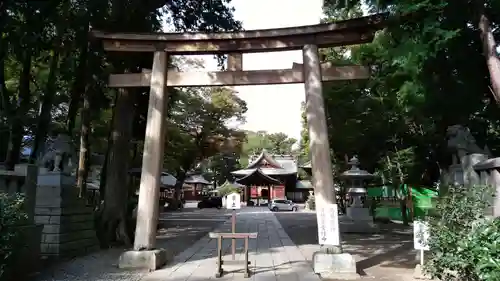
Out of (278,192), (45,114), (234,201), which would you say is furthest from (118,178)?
(278,192)

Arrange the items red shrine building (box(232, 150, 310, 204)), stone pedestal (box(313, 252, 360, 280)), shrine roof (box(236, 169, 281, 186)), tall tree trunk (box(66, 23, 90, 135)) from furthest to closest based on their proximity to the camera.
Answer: red shrine building (box(232, 150, 310, 204))
shrine roof (box(236, 169, 281, 186))
tall tree trunk (box(66, 23, 90, 135))
stone pedestal (box(313, 252, 360, 280))

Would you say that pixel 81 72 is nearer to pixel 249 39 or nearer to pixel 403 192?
pixel 249 39

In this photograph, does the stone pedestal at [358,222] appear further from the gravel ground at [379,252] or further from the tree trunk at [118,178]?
the tree trunk at [118,178]

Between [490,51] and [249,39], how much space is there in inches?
175

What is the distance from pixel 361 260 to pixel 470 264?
500cm

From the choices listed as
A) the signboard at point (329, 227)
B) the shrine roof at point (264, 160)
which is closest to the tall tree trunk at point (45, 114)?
the signboard at point (329, 227)

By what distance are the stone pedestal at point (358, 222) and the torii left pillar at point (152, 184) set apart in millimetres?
A: 9662

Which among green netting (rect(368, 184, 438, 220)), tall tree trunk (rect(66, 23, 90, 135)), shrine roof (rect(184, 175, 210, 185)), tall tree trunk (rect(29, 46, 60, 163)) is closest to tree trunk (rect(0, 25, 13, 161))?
tall tree trunk (rect(29, 46, 60, 163))

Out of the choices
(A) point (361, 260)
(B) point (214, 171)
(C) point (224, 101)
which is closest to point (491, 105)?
(A) point (361, 260)

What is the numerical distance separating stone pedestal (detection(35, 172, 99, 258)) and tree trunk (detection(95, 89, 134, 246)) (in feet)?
5.93

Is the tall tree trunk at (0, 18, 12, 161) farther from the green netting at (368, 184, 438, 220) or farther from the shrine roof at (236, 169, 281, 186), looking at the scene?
the shrine roof at (236, 169, 281, 186)

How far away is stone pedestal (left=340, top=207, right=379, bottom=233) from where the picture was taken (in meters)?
16.4

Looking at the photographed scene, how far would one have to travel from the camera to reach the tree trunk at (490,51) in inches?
299

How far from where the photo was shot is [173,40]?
8.62 metres
